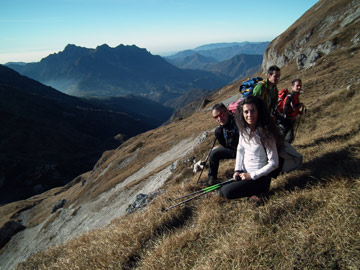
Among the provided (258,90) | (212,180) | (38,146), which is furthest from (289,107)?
(38,146)

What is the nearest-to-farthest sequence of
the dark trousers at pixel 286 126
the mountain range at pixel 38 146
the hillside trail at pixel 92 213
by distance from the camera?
the dark trousers at pixel 286 126
the hillside trail at pixel 92 213
the mountain range at pixel 38 146

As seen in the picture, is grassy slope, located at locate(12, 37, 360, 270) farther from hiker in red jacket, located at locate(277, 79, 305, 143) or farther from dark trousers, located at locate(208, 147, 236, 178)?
hiker in red jacket, located at locate(277, 79, 305, 143)

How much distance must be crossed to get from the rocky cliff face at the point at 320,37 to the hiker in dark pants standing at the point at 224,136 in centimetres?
4825

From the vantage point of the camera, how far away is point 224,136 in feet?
22.5

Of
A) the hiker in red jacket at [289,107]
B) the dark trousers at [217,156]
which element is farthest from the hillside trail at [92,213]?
the dark trousers at [217,156]

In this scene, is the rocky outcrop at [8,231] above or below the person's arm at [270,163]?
below

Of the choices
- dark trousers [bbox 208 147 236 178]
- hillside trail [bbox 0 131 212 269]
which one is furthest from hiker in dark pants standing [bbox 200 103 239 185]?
hillside trail [bbox 0 131 212 269]

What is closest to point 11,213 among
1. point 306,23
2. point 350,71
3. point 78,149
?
point 350,71

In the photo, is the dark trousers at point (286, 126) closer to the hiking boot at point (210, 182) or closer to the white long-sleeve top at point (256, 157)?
the hiking boot at point (210, 182)

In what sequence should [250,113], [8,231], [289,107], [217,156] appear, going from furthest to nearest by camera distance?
[8,231] → [289,107] → [217,156] → [250,113]

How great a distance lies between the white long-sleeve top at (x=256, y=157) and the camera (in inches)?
180

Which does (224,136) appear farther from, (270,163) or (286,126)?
(286,126)

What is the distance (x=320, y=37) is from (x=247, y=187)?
72.4 meters

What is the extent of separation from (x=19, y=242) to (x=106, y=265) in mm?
52222
